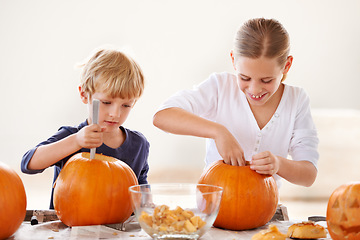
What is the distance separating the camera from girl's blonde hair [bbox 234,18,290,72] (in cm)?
135

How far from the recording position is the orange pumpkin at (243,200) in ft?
3.48

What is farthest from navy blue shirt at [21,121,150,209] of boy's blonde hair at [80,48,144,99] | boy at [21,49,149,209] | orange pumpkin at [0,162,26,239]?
orange pumpkin at [0,162,26,239]

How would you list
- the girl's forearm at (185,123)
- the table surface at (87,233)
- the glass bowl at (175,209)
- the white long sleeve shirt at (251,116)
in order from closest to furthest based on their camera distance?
the glass bowl at (175,209) → the table surface at (87,233) → the girl's forearm at (185,123) → the white long sleeve shirt at (251,116)

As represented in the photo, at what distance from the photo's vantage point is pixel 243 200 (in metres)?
1.06

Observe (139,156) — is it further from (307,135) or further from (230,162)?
(307,135)

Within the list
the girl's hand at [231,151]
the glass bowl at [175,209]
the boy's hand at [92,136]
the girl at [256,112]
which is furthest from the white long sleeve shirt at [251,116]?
the glass bowl at [175,209]

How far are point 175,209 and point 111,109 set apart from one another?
0.55 meters

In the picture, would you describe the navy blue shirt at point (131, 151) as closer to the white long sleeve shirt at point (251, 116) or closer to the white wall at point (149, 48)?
the white long sleeve shirt at point (251, 116)

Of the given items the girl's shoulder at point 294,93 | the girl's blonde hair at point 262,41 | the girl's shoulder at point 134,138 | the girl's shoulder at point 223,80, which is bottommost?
the girl's shoulder at point 134,138

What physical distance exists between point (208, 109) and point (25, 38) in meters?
3.30

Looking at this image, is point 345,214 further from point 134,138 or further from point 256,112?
point 134,138

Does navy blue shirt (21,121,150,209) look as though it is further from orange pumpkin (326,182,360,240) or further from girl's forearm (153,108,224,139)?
orange pumpkin (326,182,360,240)

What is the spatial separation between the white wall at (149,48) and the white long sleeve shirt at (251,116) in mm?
2925

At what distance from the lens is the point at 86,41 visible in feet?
14.5
